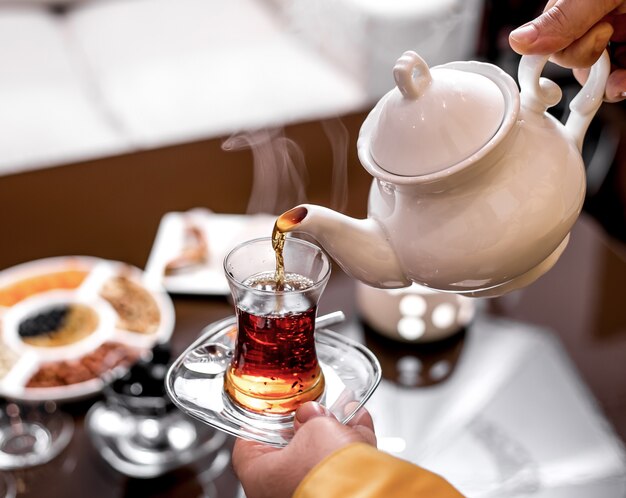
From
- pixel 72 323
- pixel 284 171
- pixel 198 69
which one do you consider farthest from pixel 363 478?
pixel 198 69

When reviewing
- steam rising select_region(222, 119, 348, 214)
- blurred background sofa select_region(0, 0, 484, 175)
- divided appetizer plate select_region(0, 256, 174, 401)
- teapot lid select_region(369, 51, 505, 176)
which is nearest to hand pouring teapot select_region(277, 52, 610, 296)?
teapot lid select_region(369, 51, 505, 176)

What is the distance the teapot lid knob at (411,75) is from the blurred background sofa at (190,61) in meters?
1.98

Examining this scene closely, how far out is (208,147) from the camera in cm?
220

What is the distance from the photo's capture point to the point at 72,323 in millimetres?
1647

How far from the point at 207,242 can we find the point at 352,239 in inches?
43.8

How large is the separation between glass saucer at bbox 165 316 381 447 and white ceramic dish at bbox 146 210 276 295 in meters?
0.68

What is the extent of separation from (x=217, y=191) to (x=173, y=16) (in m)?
1.64

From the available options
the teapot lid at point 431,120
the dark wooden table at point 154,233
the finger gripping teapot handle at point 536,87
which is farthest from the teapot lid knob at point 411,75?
the dark wooden table at point 154,233

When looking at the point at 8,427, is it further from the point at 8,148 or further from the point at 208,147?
the point at 8,148

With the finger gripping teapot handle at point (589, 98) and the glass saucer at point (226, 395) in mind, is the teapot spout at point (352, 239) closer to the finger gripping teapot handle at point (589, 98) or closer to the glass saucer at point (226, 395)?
the glass saucer at point (226, 395)

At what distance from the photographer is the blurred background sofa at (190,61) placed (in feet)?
9.58

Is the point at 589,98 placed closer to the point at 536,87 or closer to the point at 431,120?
the point at 536,87

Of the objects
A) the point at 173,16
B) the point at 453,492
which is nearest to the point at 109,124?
the point at 173,16

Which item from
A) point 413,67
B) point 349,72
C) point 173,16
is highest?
point 413,67
